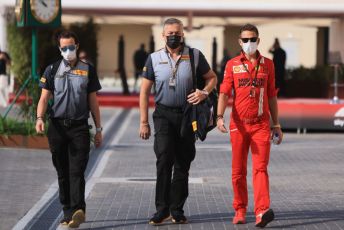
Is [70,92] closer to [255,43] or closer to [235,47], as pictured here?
[255,43]

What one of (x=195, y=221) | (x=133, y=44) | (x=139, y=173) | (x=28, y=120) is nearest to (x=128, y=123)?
(x=28, y=120)

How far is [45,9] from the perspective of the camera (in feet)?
59.3

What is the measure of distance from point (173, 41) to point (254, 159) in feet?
4.15

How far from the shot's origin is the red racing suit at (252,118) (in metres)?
9.21

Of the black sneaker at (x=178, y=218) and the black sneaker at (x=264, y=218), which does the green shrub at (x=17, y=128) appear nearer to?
the black sneaker at (x=178, y=218)

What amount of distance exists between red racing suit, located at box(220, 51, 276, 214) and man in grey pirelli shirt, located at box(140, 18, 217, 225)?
30 cm

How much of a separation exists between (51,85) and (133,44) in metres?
43.0

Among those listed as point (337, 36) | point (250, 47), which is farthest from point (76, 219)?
point (337, 36)

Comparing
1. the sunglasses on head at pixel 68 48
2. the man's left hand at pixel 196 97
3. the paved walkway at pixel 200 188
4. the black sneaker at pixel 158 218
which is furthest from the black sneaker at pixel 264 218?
the sunglasses on head at pixel 68 48

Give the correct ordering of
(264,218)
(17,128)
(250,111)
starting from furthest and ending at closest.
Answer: (17,128)
(250,111)
(264,218)

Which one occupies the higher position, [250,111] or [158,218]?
[250,111]

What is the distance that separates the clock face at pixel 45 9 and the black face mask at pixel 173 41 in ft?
29.1

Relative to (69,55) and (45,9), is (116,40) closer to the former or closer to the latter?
(45,9)

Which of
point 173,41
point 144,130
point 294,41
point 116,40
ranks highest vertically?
point 173,41
